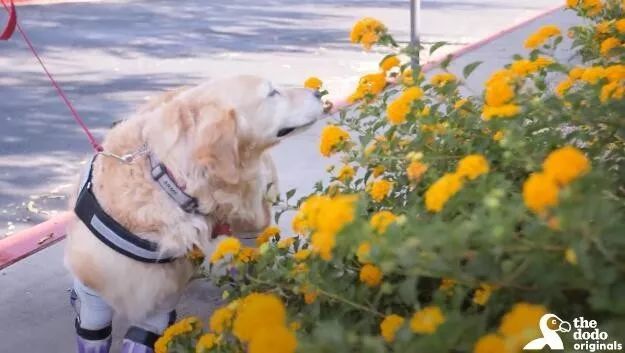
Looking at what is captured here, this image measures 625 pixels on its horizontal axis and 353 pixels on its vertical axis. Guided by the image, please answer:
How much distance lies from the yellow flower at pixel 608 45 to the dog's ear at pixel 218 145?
50.8 inches

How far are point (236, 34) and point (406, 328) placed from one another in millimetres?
11663

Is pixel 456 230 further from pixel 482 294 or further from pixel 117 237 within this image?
pixel 117 237

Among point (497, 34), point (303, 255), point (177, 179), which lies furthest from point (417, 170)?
point (497, 34)

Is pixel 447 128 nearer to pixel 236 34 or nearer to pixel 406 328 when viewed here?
pixel 406 328

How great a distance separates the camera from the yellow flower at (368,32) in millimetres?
2525

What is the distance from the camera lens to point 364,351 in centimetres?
127

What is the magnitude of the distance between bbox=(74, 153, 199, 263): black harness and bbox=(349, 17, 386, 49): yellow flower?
0.85 metres

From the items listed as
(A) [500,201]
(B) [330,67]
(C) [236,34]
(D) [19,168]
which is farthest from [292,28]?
(A) [500,201]

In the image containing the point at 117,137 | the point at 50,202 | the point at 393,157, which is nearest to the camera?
the point at 393,157

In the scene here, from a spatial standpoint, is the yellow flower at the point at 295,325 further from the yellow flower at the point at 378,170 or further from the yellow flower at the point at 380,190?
the yellow flower at the point at 378,170

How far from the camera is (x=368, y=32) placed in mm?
2537

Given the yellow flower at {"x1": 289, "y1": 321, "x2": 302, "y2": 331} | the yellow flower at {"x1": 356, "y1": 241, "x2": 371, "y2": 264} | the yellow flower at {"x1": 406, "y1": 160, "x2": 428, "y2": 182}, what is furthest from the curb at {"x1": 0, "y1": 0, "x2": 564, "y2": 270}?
the yellow flower at {"x1": 356, "y1": 241, "x2": 371, "y2": 264}

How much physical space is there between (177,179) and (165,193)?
0.07 meters

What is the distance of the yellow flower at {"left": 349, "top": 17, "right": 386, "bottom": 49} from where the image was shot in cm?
253
